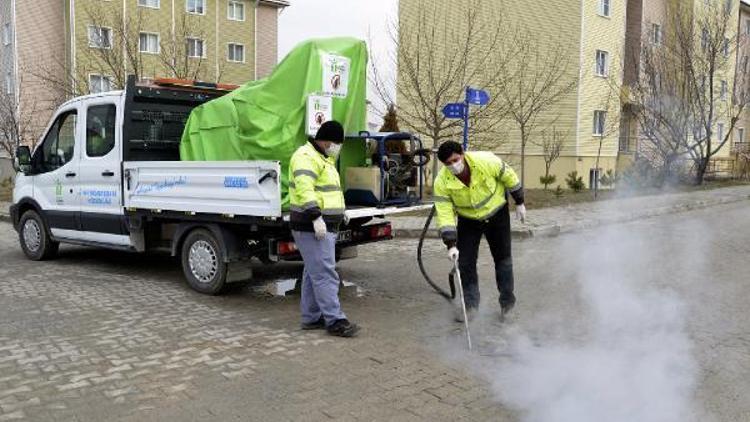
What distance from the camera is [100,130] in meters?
8.32

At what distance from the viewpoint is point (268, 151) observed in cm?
698

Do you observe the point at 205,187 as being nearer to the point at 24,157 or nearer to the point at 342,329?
the point at 342,329

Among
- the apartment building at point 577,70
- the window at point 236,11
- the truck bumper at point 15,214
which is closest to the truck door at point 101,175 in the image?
the truck bumper at point 15,214

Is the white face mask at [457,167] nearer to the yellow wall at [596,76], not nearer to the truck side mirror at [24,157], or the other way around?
the truck side mirror at [24,157]

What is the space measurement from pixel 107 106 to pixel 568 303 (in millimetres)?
5965

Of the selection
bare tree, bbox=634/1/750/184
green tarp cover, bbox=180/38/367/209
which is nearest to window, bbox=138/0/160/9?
bare tree, bbox=634/1/750/184

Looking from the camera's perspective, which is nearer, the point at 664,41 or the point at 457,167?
the point at 457,167

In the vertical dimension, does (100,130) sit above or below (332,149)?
above

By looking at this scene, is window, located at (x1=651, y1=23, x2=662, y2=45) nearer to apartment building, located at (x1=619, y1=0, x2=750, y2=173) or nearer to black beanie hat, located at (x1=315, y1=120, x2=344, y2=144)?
apartment building, located at (x1=619, y1=0, x2=750, y2=173)

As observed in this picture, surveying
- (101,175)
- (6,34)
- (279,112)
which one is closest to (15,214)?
(101,175)

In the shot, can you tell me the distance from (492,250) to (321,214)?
1.69 meters

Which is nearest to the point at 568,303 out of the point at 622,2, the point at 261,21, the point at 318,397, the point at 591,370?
the point at 591,370

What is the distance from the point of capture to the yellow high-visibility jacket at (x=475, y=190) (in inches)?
231

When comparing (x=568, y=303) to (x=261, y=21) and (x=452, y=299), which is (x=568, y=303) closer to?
(x=452, y=299)
